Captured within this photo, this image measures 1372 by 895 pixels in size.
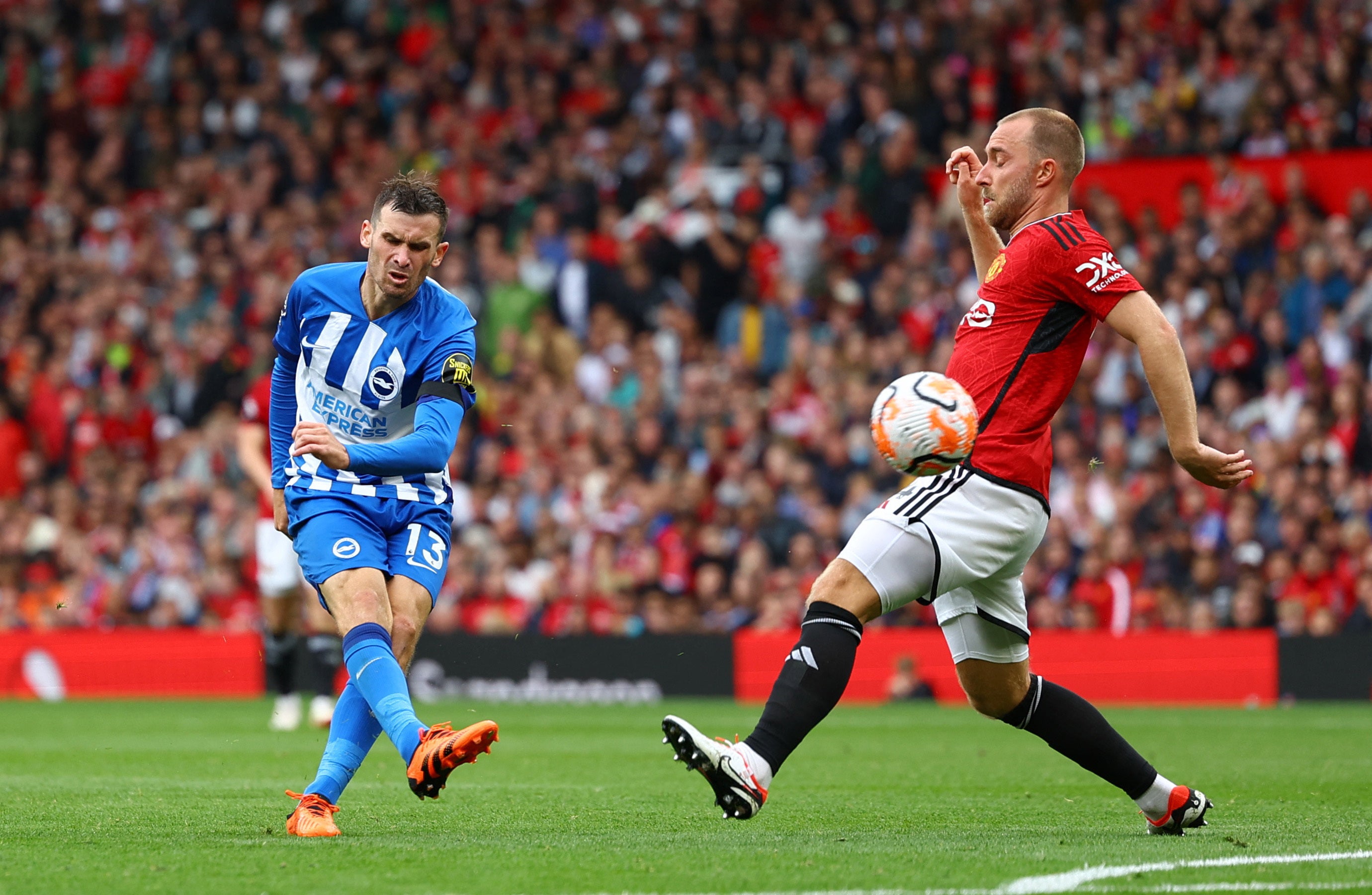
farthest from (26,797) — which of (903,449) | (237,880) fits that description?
(903,449)

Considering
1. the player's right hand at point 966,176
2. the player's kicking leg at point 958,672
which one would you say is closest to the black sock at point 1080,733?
the player's kicking leg at point 958,672

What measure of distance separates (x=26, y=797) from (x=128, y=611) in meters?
11.3

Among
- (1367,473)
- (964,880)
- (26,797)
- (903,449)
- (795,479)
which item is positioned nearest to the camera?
(964,880)

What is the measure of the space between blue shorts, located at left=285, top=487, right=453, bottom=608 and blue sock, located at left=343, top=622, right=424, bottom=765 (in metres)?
0.24

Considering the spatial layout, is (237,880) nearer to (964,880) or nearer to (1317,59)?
(964,880)

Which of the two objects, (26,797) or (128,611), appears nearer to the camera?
(26,797)

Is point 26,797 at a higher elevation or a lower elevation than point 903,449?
lower

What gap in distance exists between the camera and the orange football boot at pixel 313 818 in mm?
5633

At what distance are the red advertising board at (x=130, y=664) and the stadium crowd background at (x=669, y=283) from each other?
85 centimetres

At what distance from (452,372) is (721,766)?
64.8 inches

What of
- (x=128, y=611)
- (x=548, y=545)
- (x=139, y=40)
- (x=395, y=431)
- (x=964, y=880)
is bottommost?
(x=128, y=611)

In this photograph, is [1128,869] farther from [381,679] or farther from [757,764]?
[381,679]

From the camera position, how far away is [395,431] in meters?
6.14

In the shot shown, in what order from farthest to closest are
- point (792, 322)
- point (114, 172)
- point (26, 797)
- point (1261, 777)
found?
1. point (114, 172)
2. point (792, 322)
3. point (1261, 777)
4. point (26, 797)
